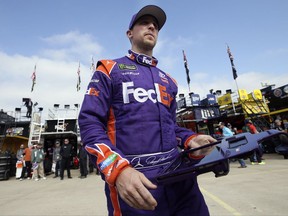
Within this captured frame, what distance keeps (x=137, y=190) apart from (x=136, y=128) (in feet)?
1.73

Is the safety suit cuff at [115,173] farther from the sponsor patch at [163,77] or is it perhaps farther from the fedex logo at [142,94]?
the sponsor patch at [163,77]

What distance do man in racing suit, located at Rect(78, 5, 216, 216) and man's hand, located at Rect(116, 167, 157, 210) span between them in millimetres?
107

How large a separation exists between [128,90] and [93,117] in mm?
335

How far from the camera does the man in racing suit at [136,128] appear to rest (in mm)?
1238

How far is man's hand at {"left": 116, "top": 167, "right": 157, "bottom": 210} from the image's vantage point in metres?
0.91

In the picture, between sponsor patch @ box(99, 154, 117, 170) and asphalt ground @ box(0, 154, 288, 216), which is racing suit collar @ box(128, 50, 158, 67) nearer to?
sponsor patch @ box(99, 154, 117, 170)

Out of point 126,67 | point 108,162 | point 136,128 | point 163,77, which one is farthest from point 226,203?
point 108,162

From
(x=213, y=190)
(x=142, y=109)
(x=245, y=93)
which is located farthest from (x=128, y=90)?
(x=245, y=93)

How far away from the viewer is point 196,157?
A: 150 cm

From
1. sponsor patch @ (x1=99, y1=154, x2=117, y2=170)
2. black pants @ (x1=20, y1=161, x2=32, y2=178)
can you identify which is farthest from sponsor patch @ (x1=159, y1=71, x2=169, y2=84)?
black pants @ (x1=20, y1=161, x2=32, y2=178)

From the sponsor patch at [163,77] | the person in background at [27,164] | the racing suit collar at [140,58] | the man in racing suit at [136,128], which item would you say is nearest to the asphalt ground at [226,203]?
the man in racing suit at [136,128]

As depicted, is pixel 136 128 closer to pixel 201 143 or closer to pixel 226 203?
pixel 201 143

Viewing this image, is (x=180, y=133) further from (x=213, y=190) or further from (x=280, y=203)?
(x=213, y=190)

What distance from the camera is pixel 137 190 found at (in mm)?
918
